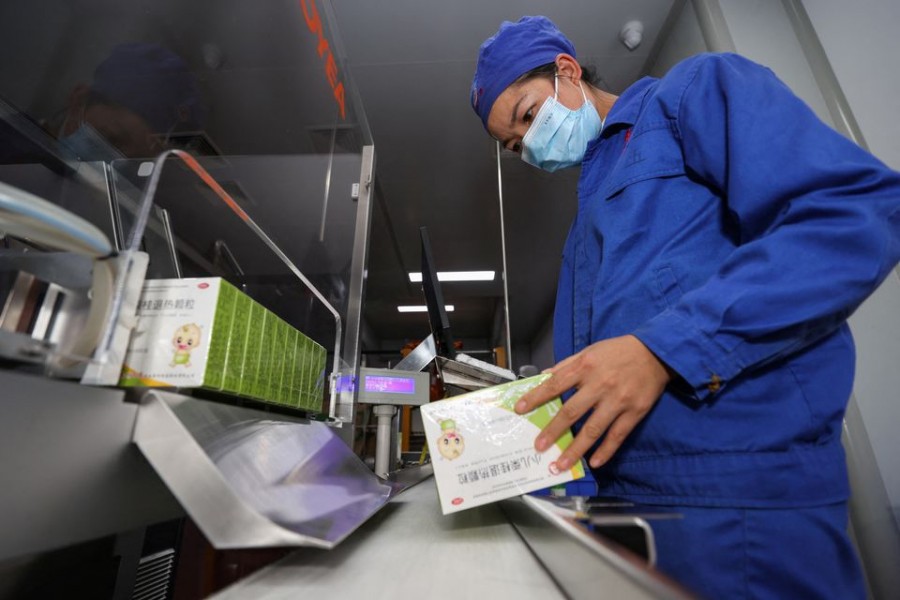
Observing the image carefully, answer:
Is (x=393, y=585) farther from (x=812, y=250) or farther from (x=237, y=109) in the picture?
(x=237, y=109)

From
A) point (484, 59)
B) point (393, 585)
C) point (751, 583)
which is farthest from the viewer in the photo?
point (484, 59)

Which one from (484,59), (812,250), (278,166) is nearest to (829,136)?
(812,250)

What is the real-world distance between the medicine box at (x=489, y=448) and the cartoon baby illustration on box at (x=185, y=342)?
338mm

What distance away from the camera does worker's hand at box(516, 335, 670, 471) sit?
1.89 feet

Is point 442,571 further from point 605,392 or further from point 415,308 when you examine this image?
point 415,308

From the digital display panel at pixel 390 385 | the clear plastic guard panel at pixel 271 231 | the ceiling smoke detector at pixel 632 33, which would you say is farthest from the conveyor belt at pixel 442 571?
the ceiling smoke detector at pixel 632 33

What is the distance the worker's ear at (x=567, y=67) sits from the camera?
1106mm

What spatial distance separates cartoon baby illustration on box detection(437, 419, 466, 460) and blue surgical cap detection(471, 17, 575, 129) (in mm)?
953

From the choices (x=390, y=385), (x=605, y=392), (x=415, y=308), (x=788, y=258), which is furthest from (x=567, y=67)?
(x=415, y=308)

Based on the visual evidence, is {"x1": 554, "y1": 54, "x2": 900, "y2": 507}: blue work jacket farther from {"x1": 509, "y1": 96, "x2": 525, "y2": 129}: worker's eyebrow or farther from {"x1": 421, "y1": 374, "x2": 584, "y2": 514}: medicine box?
{"x1": 509, "y1": 96, "x2": 525, "y2": 129}: worker's eyebrow

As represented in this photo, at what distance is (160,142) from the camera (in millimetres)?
1535

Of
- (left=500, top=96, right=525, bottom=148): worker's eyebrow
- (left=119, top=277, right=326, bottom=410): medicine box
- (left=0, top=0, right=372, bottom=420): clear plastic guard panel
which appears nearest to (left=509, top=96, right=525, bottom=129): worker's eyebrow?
(left=500, top=96, right=525, bottom=148): worker's eyebrow

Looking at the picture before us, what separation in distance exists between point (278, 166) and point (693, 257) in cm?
216

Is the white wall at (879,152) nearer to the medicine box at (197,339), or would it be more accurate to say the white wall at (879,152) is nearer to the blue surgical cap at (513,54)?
the blue surgical cap at (513,54)
